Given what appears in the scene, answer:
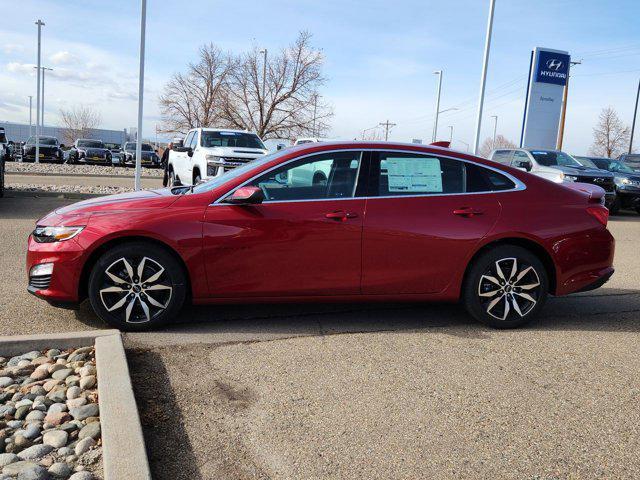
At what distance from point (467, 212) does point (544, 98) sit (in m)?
22.0

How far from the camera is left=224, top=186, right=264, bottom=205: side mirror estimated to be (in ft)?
15.4

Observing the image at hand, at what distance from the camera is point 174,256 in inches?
188

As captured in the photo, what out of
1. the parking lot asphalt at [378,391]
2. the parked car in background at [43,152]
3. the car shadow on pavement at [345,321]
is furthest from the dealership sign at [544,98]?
the parked car in background at [43,152]

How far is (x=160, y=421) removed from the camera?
333 centimetres

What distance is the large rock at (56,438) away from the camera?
3.04 meters

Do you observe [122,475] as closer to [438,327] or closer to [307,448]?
[307,448]

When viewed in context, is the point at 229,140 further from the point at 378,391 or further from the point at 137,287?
the point at 378,391

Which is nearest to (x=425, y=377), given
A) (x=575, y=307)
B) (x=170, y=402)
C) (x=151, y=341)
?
(x=170, y=402)

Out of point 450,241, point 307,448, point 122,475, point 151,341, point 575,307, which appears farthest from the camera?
point 575,307

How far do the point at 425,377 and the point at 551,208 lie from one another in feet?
7.08

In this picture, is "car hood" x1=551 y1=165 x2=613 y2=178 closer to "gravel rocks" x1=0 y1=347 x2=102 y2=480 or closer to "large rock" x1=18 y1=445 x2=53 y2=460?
"gravel rocks" x1=0 y1=347 x2=102 y2=480

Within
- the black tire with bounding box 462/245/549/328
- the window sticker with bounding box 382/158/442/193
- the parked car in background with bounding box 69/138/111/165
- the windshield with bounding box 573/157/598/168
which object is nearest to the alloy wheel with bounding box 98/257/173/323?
the window sticker with bounding box 382/158/442/193

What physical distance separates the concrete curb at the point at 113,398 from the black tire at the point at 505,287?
2.92 m

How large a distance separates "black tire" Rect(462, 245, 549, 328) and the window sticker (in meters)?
0.76
